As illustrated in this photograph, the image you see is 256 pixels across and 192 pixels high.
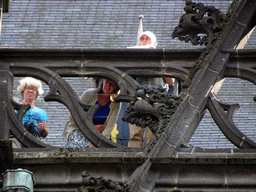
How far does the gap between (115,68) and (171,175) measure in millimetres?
1472

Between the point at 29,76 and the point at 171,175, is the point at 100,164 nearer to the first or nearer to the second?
the point at 171,175

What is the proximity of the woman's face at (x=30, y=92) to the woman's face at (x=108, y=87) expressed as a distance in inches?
28.6

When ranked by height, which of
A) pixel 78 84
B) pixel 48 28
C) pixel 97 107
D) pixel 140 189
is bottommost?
pixel 140 189

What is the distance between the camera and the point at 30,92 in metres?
12.5

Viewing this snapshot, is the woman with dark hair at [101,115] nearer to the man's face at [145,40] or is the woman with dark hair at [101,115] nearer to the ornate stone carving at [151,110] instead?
the ornate stone carving at [151,110]

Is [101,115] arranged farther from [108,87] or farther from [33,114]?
[33,114]

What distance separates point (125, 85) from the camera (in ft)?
39.8

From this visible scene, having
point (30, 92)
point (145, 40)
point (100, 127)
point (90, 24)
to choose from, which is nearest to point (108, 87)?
point (100, 127)

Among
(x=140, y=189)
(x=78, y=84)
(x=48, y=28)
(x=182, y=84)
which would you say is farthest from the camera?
(x=48, y=28)

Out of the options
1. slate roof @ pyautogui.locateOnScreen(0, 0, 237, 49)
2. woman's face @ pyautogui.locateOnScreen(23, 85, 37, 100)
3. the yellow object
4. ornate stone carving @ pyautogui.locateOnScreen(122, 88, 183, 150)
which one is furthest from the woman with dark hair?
slate roof @ pyautogui.locateOnScreen(0, 0, 237, 49)

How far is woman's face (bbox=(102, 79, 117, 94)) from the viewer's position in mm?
12414

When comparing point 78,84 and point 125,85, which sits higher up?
point 78,84

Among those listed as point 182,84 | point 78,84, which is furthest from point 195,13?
point 78,84

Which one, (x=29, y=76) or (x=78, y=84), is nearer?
(x=29, y=76)
